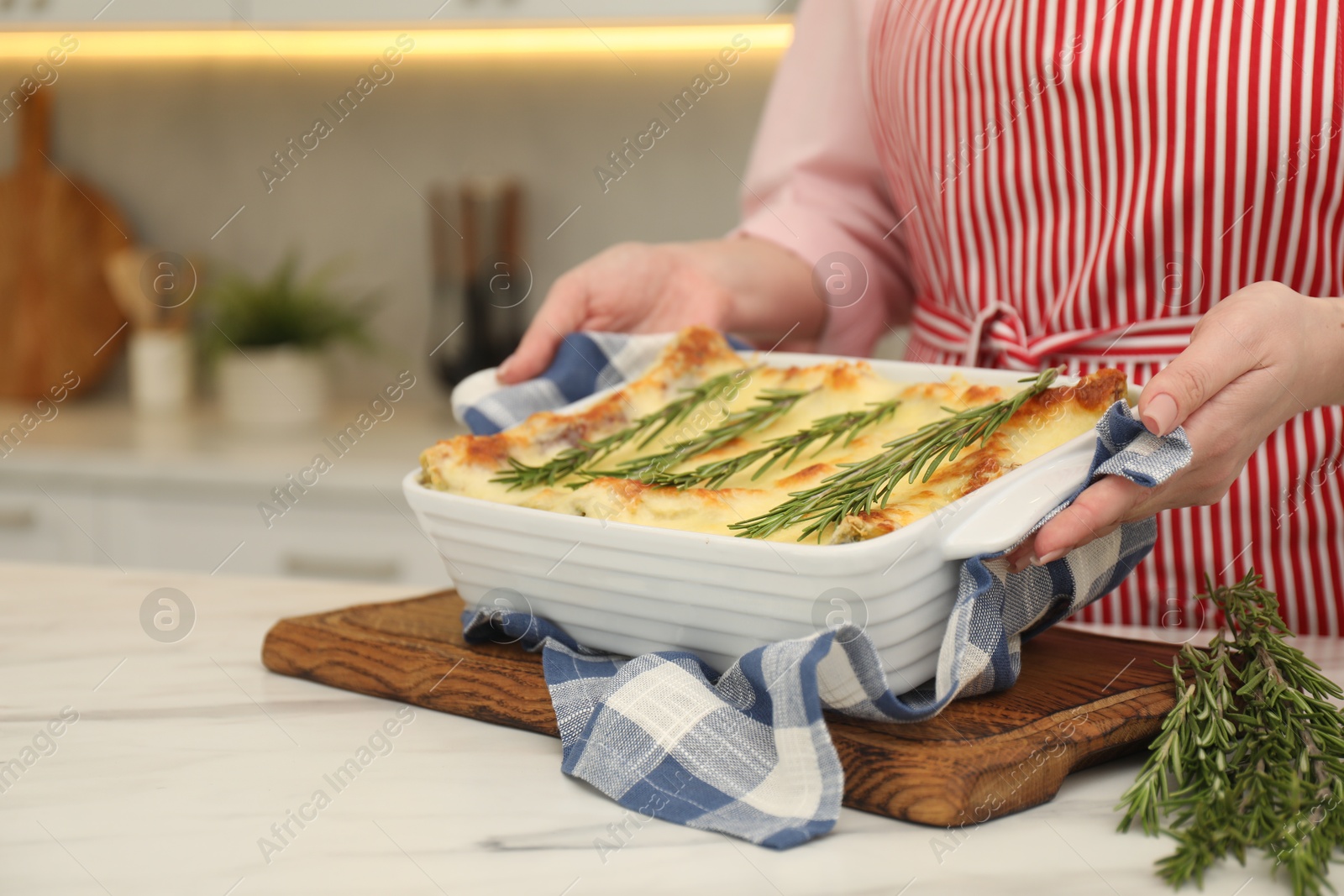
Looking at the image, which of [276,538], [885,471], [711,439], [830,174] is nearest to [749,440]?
[711,439]

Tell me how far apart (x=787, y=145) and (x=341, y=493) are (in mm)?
905

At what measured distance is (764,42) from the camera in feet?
6.51

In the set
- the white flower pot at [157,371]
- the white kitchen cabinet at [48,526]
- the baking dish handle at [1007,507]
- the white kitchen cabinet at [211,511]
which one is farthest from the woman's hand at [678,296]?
the white flower pot at [157,371]

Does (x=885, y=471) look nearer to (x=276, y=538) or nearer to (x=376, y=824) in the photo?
(x=376, y=824)

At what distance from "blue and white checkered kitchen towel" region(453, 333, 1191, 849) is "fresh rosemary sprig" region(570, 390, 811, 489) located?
0.10 meters

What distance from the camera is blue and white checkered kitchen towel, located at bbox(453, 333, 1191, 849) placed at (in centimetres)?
48

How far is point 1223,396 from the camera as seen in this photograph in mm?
583

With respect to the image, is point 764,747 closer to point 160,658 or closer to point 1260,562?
point 160,658

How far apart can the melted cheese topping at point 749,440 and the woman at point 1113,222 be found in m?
0.14

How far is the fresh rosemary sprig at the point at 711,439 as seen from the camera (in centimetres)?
65

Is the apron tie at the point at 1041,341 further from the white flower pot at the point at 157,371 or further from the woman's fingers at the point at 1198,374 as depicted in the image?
the white flower pot at the point at 157,371

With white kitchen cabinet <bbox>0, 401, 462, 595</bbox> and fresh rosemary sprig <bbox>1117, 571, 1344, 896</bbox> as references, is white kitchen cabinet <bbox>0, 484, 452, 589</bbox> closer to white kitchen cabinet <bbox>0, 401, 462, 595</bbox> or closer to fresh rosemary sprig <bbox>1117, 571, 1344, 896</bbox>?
white kitchen cabinet <bbox>0, 401, 462, 595</bbox>

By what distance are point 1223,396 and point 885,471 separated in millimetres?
162

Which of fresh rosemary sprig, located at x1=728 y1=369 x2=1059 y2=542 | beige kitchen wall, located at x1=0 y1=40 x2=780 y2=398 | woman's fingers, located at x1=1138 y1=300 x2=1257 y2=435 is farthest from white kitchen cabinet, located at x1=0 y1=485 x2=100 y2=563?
woman's fingers, located at x1=1138 y1=300 x2=1257 y2=435
